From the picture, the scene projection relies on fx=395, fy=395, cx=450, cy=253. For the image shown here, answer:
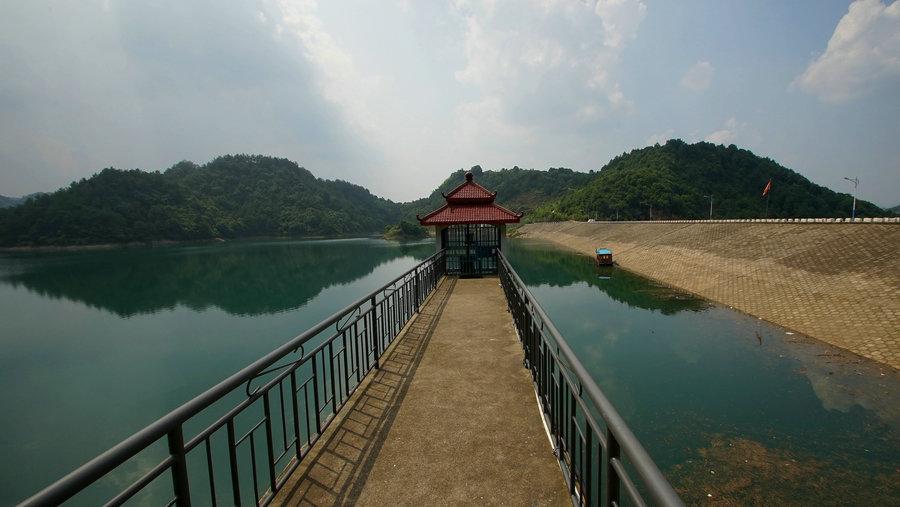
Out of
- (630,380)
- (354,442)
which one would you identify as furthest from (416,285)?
(630,380)

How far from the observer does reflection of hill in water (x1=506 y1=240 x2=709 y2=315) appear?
16688mm

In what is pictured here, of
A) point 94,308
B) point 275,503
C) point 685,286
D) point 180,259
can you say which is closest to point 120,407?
point 275,503

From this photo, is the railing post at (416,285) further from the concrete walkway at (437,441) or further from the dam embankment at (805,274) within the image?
the dam embankment at (805,274)

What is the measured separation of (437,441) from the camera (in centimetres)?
318

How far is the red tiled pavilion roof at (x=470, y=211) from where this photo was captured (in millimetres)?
11992

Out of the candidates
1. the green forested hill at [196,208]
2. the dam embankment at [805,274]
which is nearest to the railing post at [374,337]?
the dam embankment at [805,274]

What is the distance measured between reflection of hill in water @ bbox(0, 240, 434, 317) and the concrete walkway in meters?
17.7

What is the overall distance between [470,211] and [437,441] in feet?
31.9

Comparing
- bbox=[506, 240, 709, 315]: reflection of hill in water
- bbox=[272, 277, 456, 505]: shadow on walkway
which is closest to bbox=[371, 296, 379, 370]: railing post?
bbox=[272, 277, 456, 505]: shadow on walkway

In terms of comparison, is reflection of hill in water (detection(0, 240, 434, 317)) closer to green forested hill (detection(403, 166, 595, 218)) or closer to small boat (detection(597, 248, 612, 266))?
small boat (detection(597, 248, 612, 266))

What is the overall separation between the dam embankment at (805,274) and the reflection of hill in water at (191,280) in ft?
67.8

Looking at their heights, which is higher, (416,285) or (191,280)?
(416,285)

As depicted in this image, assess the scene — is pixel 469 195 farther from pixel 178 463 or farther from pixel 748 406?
pixel 178 463

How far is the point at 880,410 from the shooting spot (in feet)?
24.5
